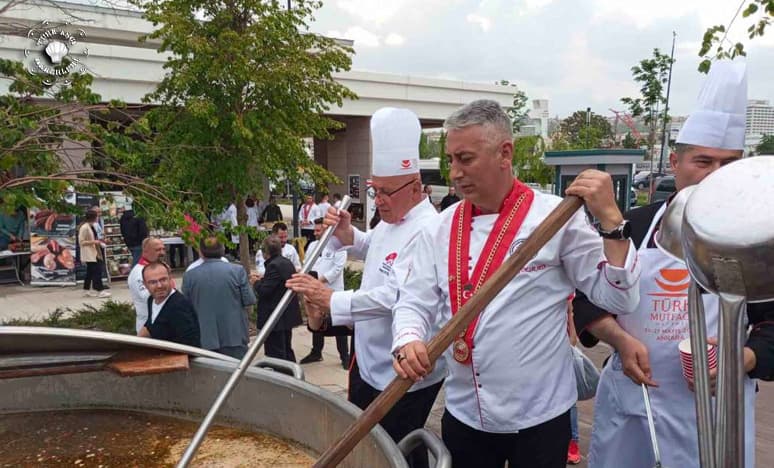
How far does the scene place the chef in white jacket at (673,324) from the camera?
6.30 ft

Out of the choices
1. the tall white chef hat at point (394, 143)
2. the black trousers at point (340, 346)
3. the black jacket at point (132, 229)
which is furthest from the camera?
the black jacket at point (132, 229)

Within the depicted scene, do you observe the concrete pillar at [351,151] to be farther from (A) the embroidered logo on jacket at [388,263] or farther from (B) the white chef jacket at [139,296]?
(A) the embroidered logo on jacket at [388,263]

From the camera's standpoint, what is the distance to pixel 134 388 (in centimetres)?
216

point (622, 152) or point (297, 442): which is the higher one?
point (622, 152)

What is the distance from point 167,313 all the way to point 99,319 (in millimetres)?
4354

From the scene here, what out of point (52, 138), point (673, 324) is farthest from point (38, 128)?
point (673, 324)

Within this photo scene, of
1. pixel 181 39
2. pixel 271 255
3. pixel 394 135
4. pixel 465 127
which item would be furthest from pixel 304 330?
pixel 465 127

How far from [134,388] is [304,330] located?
584 cm

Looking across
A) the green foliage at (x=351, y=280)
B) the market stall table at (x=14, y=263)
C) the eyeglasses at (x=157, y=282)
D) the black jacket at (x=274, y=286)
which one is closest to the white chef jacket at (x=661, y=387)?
the eyeglasses at (x=157, y=282)

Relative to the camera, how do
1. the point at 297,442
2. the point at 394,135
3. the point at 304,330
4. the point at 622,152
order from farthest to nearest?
the point at 622,152 → the point at 304,330 → the point at 394,135 → the point at 297,442

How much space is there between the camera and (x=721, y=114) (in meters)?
1.92

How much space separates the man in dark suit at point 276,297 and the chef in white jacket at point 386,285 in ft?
8.61

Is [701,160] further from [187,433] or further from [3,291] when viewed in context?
[3,291]

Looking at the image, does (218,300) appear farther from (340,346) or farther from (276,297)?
(340,346)
